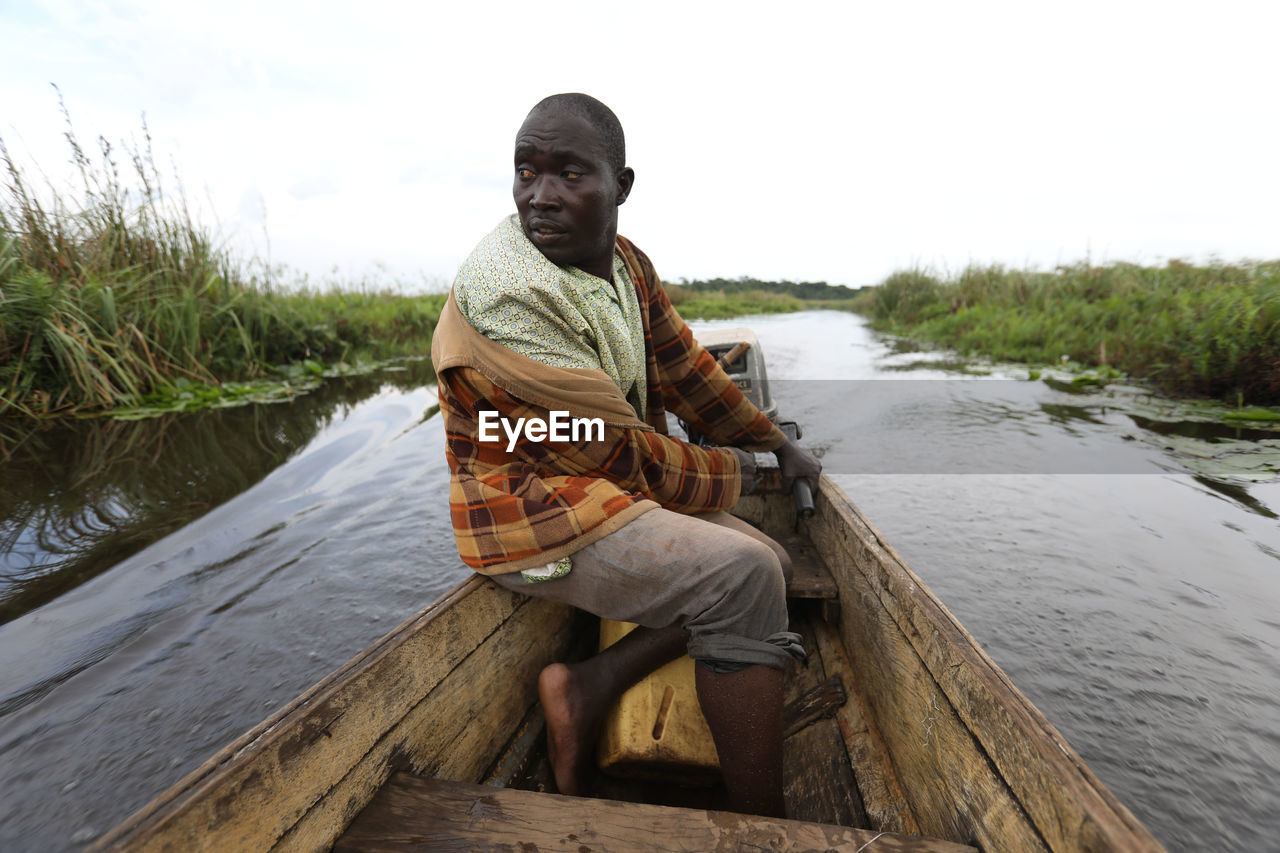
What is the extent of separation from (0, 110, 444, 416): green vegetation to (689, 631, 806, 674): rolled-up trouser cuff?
16.4ft

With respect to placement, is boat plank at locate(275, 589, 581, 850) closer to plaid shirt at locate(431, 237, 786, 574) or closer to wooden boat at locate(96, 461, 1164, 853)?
wooden boat at locate(96, 461, 1164, 853)

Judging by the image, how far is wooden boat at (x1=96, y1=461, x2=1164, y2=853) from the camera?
82 cm

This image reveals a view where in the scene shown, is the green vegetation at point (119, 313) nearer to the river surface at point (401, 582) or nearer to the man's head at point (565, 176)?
the river surface at point (401, 582)

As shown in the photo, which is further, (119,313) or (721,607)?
(119,313)

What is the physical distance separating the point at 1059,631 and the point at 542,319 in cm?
227

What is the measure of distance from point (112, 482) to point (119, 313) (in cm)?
203

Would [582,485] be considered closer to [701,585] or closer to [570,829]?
[701,585]

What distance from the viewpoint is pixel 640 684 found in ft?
4.85

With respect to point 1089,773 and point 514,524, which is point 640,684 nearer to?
point 514,524

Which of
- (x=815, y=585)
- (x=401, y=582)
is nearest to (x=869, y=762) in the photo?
(x=815, y=585)

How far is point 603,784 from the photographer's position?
4.87 ft

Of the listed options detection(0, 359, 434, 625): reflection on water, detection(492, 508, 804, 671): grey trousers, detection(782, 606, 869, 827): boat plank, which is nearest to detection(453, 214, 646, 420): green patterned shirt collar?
detection(492, 508, 804, 671): grey trousers

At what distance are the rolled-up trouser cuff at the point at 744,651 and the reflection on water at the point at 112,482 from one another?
8.67 feet

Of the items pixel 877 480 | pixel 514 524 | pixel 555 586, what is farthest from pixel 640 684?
pixel 877 480
